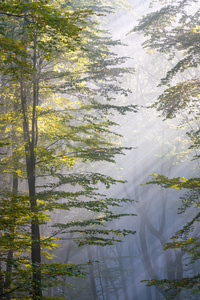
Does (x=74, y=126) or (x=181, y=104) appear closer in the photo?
(x=181, y=104)

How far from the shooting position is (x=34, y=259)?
22.1 ft

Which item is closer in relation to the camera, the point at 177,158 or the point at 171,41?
the point at 171,41

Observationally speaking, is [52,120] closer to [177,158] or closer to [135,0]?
[177,158]

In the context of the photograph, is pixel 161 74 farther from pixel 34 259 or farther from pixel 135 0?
pixel 34 259

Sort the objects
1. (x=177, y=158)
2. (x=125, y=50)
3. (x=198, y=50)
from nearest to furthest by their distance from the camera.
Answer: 1. (x=198, y=50)
2. (x=177, y=158)
3. (x=125, y=50)

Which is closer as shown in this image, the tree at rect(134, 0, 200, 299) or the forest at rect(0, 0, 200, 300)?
the forest at rect(0, 0, 200, 300)

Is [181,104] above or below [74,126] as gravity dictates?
above

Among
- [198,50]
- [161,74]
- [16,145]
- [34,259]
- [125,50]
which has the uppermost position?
[125,50]

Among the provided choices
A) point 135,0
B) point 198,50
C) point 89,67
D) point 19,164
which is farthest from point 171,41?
point 135,0

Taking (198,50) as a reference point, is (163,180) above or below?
below

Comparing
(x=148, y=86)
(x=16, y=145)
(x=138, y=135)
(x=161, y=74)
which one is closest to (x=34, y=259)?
(x=16, y=145)

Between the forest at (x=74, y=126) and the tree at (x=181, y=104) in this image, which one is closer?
the forest at (x=74, y=126)

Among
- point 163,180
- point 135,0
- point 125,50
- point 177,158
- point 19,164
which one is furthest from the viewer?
point 135,0

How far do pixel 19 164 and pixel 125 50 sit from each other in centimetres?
1988
